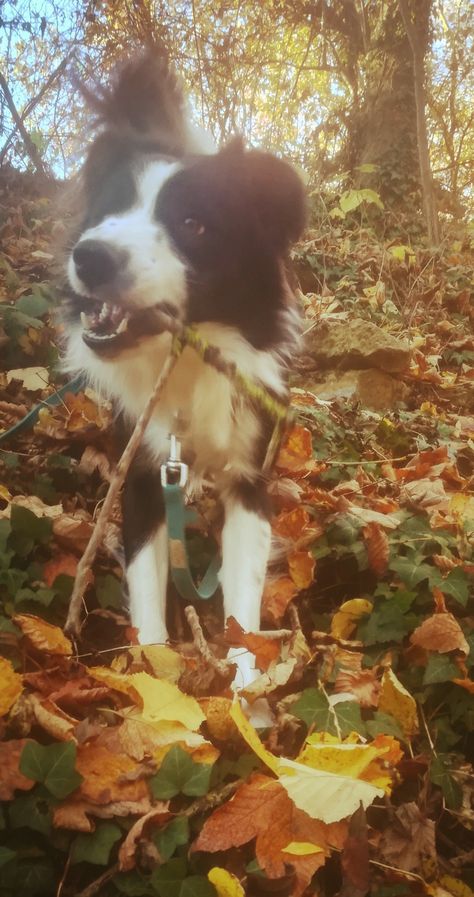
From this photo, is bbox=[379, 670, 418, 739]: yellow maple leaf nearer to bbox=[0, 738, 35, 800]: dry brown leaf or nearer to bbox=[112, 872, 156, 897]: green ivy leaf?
bbox=[112, 872, 156, 897]: green ivy leaf

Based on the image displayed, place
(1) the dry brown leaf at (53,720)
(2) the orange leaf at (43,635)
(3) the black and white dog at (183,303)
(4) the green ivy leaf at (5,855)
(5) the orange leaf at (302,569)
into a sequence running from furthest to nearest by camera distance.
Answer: (5) the orange leaf at (302,569) < (3) the black and white dog at (183,303) < (2) the orange leaf at (43,635) < (1) the dry brown leaf at (53,720) < (4) the green ivy leaf at (5,855)

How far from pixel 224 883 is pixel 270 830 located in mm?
117

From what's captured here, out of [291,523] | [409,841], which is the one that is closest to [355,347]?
[291,523]

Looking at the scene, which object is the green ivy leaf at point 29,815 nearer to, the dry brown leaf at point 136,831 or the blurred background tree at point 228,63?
the dry brown leaf at point 136,831

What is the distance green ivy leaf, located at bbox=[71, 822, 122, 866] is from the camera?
1.03 m

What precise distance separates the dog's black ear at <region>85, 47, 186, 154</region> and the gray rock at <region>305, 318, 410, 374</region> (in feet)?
7.20

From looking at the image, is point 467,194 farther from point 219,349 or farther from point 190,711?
point 190,711

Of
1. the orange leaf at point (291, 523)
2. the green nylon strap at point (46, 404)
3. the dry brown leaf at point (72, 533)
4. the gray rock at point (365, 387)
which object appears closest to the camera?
the dry brown leaf at point (72, 533)

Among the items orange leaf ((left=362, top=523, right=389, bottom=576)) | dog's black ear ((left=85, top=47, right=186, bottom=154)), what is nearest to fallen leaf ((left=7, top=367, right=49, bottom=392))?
dog's black ear ((left=85, top=47, right=186, bottom=154))

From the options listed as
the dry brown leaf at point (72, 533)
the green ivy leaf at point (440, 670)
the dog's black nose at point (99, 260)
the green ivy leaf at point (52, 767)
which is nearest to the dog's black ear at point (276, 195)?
the dog's black nose at point (99, 260)

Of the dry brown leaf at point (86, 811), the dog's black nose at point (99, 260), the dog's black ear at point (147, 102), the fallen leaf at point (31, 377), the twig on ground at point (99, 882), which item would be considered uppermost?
the dog's black ear at point (147, 102)

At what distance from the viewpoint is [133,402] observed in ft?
6.29

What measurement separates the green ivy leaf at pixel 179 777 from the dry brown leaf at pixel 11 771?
219 mm

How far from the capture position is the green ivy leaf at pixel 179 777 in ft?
3.71
